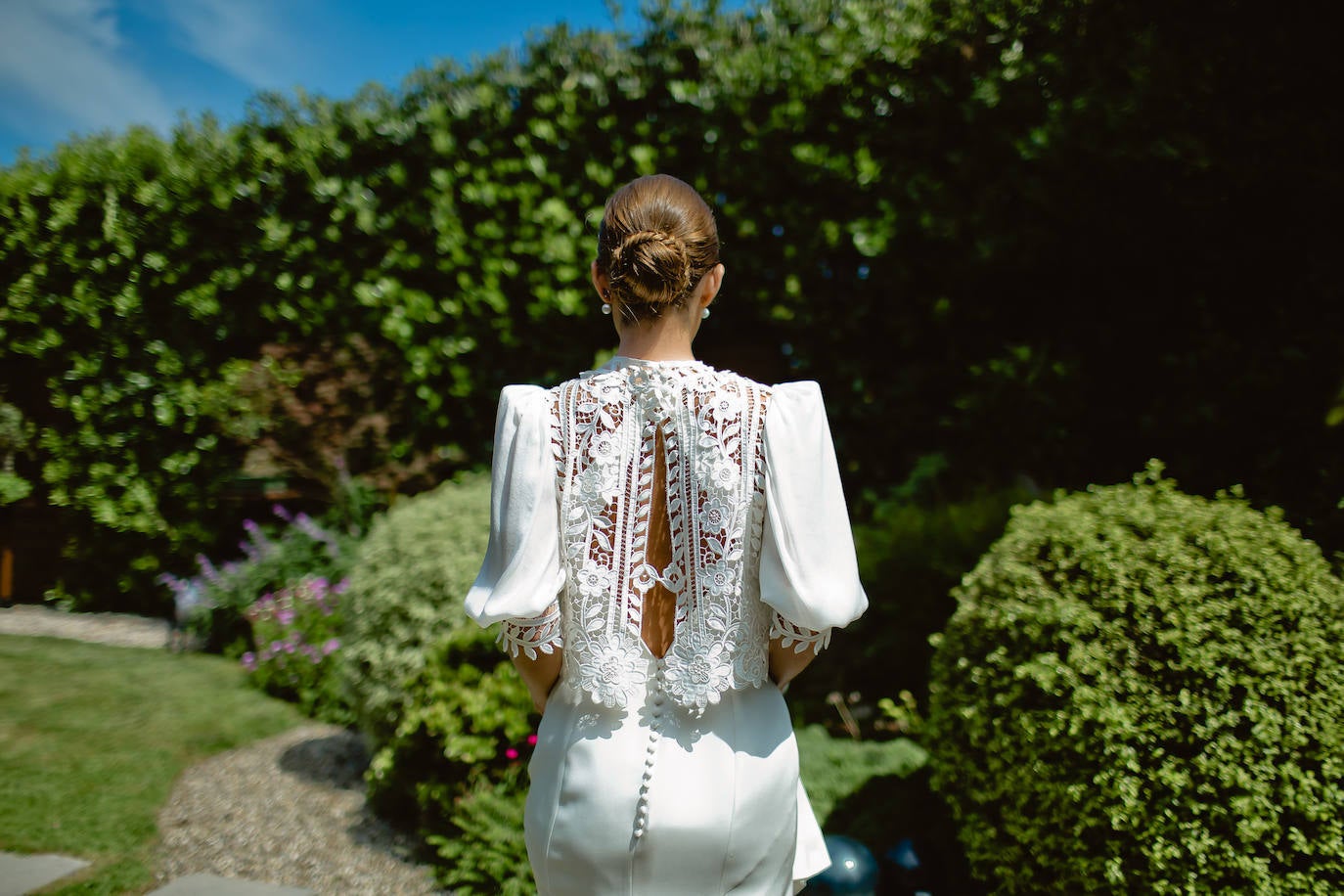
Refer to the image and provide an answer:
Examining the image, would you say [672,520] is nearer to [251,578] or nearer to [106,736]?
[106,736]

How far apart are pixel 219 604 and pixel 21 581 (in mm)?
3005

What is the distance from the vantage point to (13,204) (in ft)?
23.5

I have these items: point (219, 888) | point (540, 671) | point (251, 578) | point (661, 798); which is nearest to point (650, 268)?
point (540, 671)

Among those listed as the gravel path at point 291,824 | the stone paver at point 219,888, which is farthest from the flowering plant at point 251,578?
the stone paver at point 219,888

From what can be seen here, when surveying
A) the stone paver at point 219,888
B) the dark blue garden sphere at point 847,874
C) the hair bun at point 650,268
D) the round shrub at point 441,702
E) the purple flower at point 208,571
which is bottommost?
the stone paver at point 219,888

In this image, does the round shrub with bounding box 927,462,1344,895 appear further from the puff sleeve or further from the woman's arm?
the puff sleeve

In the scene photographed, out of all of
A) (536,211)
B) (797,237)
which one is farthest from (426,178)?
(797,237)

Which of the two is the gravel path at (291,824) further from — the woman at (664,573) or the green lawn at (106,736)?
the woman at (664,573)

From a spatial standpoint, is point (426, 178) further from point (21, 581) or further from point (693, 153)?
point (21, 581)

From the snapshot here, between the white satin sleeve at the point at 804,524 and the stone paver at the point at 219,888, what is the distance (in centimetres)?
269

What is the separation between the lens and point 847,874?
107 inches

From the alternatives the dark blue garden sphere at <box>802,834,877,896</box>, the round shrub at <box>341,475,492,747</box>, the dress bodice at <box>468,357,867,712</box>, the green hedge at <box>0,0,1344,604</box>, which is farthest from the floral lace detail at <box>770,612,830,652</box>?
the green hedge at <box>0,0,1344,604</box>

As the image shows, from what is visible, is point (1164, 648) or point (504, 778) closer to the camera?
point (1164, 648)

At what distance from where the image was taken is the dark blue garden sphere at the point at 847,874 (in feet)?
8.89
